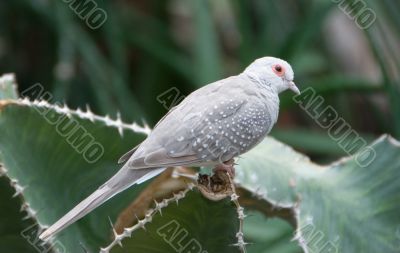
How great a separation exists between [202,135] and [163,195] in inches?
9.3

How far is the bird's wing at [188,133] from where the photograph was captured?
210 cm

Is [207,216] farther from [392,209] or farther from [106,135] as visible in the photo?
[392,209]

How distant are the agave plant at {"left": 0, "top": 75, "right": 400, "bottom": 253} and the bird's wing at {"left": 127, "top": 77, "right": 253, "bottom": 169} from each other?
Answer: 0.08 meters

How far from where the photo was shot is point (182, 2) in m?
5.94

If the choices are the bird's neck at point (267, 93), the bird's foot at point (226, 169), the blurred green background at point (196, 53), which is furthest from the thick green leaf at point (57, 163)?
the blurred green background at point (196, 53)

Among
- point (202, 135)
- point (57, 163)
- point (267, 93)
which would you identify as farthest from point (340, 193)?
point (57, 163)

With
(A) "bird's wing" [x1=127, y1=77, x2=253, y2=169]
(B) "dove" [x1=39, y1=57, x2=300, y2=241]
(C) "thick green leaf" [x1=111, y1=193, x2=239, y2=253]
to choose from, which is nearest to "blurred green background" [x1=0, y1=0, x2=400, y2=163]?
(B) "dove" [x1=39, y1=57, x2=300, y2=241]

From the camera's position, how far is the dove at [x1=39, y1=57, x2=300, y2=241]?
2086mm

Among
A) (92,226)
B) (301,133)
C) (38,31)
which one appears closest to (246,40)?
(301,133)

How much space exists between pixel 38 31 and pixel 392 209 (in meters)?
3.40

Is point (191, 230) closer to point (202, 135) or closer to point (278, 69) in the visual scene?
point (202, 135)

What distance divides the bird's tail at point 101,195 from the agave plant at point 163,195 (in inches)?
2.3

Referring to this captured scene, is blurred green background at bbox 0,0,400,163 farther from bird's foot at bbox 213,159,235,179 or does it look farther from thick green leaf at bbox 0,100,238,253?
thick green leaf at bbox 0,100,238,253

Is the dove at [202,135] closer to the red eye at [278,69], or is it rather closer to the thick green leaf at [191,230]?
the red eye at [278,69]
